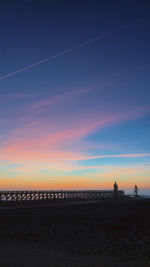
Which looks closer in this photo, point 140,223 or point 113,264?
point 113,264

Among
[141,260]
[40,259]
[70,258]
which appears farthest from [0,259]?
[141,260]

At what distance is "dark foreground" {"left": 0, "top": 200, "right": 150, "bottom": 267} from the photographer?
35.3ft

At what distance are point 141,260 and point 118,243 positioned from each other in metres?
2.65

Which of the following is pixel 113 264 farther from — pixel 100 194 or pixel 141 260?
pixel 100 194

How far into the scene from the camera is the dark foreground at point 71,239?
1075 cm

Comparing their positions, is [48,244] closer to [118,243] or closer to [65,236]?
[65,236]

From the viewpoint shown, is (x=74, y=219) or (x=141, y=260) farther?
(x=74, y=219)

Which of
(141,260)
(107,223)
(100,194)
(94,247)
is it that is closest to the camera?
(141,260)

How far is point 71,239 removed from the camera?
47.3ft

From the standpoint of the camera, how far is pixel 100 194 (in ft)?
184

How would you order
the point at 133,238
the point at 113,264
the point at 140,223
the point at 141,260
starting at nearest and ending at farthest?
the point at 113,264, the point at 141,260, the point at 133,238, the point at 140,223

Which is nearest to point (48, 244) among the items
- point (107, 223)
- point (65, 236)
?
point (65, 236)

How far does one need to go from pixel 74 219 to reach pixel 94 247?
249 inches

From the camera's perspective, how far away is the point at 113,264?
10242mm
